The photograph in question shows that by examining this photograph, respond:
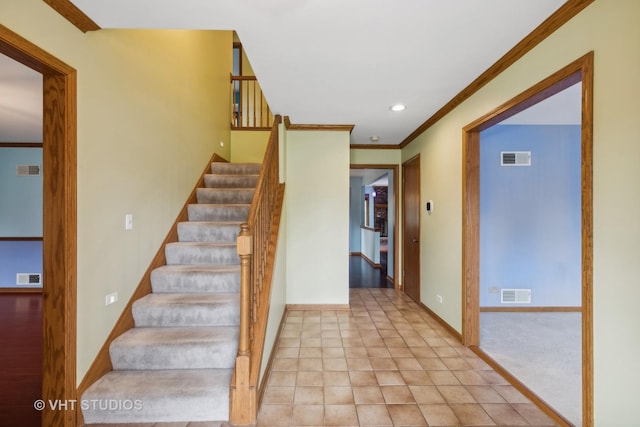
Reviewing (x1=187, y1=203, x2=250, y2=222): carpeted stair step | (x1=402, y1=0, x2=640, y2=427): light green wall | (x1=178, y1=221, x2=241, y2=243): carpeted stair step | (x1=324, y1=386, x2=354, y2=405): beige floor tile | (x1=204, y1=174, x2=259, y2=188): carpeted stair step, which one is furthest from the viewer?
(x1=204, y1=174, x2=259, y2=188): carpeted stair step

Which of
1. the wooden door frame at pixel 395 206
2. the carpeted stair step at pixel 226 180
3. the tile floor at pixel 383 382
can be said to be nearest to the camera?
the tile floor at pixel 383 382

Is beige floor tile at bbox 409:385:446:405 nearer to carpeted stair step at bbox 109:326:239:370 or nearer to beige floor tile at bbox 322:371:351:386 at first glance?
beige floor tile at bbox 322:371:351:386

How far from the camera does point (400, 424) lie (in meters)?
1.86

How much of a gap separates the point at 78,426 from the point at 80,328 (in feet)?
1.99

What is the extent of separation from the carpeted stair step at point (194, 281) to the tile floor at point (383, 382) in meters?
0.85

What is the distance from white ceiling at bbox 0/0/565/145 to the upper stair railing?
257 cm

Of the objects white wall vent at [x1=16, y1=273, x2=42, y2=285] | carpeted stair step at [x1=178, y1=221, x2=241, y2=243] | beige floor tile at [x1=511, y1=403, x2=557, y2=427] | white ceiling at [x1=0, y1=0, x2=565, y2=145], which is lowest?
beige floor tile at [x1=511, y1=403, x2=557, y2=427]

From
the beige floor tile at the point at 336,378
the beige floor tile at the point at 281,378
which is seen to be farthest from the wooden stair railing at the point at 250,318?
the beige floor tile at the point at 336,378

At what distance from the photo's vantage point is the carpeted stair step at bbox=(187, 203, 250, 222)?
3453 millimetres

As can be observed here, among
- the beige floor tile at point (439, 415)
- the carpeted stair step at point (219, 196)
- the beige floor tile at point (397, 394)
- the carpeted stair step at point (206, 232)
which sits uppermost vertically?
the carpeted stair step at point (219, 196)

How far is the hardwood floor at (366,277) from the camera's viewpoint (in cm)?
564

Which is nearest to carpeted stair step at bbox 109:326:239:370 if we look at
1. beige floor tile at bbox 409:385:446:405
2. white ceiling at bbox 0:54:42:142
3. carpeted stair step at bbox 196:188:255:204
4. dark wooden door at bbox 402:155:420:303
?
beige floor tile at bbox 409:385:446:405

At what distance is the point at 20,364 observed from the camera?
2486 mm

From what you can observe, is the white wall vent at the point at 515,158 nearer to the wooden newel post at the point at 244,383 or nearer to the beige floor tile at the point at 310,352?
the beige floor tile at the point at 310,352
